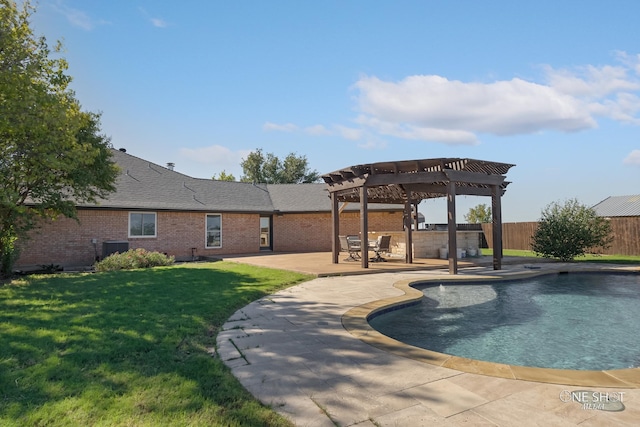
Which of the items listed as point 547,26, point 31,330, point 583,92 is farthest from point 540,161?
point 31,330

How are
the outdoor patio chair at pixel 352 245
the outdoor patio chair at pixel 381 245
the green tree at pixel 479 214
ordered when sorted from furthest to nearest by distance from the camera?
the green tree at pixel 479 214
the outdoor patio chair at pixel 352 245
the outdoor patio chair at pixel 381 245

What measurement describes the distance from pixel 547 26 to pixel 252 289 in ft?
35.3

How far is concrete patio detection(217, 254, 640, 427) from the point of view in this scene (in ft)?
8.27

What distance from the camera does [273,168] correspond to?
47.8m

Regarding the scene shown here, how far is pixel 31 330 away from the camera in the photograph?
474 cm

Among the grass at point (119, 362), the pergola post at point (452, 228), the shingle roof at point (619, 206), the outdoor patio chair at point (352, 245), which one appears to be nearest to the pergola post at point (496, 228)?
the pergola post at point (452, 228)

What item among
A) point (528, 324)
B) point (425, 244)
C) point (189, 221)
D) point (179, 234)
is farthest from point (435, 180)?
point (179, 234)

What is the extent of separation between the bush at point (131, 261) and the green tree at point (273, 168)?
3434 centimetres

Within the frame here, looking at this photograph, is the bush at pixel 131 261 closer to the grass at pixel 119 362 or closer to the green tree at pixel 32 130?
the green tree at pixel 32 130

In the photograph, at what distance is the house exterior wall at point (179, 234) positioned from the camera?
14.6 meters

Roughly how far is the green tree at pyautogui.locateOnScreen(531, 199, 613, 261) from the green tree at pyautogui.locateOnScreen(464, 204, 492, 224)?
2375 cm

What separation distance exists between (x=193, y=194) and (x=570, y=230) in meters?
19.4

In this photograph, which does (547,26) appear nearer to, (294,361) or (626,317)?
(626,317)

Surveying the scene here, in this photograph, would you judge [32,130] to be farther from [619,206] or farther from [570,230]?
[619,206]
